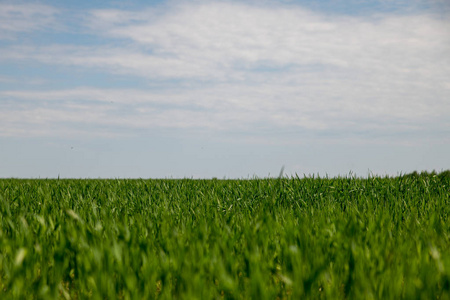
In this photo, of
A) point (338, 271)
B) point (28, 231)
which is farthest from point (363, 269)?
point (28, 231)

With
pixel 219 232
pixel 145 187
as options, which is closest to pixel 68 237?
pixel 219 232

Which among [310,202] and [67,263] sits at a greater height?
[310,202]

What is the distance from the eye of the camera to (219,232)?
4.21 meters

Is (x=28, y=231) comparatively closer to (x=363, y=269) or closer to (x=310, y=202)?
(x=363, y=269)

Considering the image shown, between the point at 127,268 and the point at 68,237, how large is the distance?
2.78ft

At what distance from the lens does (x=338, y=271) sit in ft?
11.3

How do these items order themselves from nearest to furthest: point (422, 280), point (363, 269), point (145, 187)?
point (422, 280)
point (363, 269)
point (145, 187)

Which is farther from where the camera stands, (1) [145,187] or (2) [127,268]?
(1) [145,187]

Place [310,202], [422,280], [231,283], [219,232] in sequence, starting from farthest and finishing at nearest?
[310,202]
[219,232]
[422,280]
[231,283]

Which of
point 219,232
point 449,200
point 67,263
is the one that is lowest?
point 67,263

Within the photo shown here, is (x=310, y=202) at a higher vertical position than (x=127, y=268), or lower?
higher

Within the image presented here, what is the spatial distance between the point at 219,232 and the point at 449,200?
653cm

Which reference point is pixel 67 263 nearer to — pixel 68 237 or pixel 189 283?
pixel 68 237

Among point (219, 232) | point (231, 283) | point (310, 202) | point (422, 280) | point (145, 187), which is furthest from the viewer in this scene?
point (145, 187)
